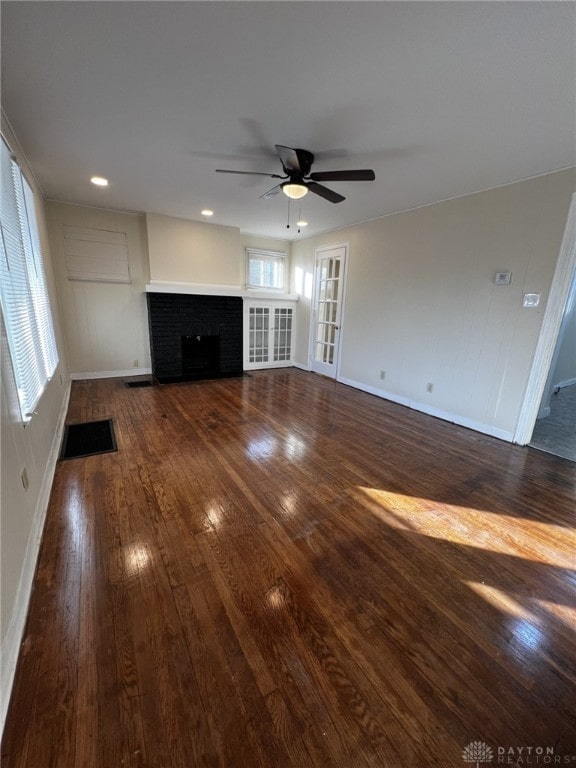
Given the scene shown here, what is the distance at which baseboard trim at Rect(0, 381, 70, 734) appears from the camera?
1.06 metres

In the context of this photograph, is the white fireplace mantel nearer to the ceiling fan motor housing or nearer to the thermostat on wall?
the ceiling fan motor housing

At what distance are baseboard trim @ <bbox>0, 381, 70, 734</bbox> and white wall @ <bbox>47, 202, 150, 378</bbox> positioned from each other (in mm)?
3333

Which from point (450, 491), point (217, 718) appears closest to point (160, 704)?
point (217, 718)

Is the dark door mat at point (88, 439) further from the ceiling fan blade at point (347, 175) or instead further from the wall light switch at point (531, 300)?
the wall light switch at point (531, 300)

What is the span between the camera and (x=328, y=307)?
5734 millimetres

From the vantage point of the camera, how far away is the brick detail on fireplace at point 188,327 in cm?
511

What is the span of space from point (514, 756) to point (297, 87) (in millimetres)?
3254

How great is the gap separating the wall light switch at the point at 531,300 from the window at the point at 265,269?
4491mm

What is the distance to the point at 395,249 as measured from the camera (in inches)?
170

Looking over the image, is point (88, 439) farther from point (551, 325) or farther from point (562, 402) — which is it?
point (562, 402)

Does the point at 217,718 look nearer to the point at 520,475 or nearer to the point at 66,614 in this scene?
the point at 66,614

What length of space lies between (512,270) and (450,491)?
240 centimetres

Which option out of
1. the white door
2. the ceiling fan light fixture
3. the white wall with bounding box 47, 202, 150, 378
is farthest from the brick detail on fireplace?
the ceiling fan light fixture

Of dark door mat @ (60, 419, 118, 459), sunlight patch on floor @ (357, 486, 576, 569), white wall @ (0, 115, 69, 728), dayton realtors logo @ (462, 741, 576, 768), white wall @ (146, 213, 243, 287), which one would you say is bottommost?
sunlight patch on floor @ (357, 486, 576, 569)
